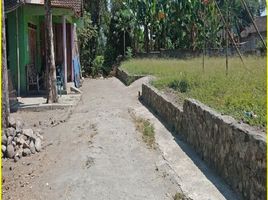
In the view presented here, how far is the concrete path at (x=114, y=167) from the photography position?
249 inches

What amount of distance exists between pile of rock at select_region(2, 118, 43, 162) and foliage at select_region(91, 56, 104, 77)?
19.7 m

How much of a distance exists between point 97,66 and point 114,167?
74.0 feet

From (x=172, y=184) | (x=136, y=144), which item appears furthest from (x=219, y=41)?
(x=172, y=184)

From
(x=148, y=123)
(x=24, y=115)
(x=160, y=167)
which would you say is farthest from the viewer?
(x=24, y=115)

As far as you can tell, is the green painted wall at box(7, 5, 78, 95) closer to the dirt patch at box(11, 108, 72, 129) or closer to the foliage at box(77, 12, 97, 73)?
the dirt patch at box(11, 108, 72, 129)

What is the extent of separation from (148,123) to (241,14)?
50.1 metres

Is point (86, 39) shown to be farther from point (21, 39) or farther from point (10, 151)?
point (10, 151)

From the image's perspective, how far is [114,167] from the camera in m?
7.43

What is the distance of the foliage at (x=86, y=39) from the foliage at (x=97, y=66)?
461 millimetres

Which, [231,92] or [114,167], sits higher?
[231,92]

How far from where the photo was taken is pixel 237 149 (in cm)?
583

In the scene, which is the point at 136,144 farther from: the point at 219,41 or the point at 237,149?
the point at 219,41

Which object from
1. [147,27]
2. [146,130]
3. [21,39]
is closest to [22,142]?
[146,130]

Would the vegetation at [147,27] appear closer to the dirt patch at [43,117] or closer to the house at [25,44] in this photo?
the house at [25,44]
